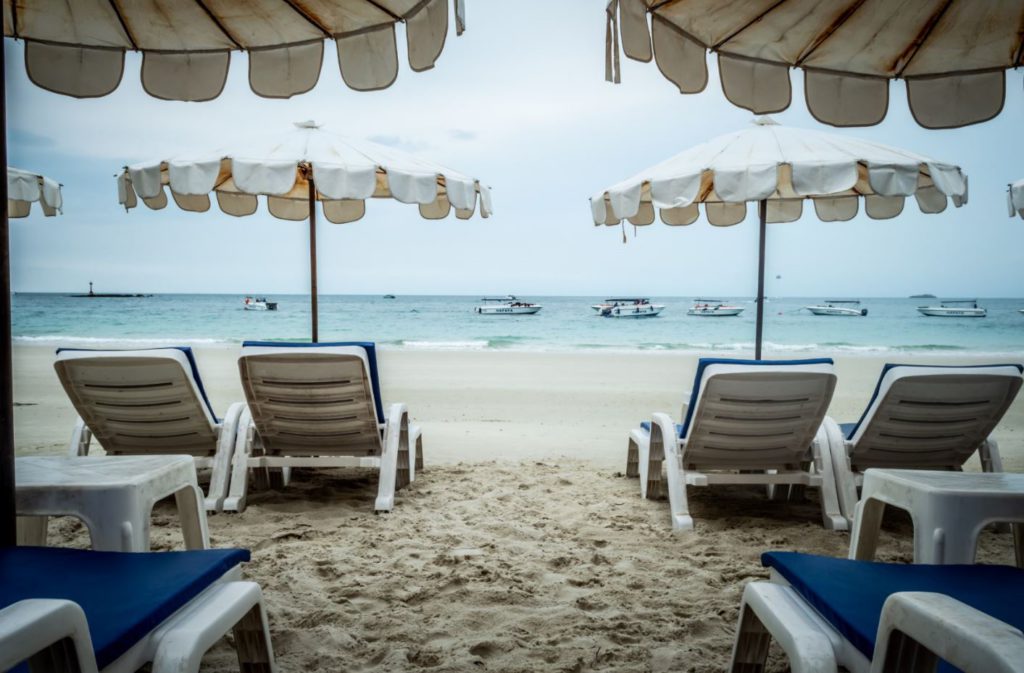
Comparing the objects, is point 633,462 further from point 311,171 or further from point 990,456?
point 311,171

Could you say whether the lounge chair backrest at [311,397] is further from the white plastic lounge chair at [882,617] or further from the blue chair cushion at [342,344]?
the white plastic lounge chair at [882,617]

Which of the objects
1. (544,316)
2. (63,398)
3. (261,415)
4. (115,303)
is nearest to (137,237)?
(115,303)

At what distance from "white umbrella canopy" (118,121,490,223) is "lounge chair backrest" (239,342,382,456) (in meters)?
1.08

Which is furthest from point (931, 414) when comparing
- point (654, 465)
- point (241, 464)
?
point (241, 464)

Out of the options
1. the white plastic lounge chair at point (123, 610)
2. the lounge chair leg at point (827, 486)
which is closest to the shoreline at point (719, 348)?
Answer: the lounge chair leg at point (827, 486)

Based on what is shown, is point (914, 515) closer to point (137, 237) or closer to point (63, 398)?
point (63, 398)

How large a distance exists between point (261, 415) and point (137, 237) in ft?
146

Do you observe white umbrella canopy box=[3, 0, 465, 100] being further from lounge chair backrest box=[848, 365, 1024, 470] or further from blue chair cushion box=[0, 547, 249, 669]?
lounge chair backrest box=[848, 365, 1024, 470]

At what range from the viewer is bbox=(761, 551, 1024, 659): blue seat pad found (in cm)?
123

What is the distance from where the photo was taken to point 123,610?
124cm

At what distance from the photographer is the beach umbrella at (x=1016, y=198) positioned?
4461 mm

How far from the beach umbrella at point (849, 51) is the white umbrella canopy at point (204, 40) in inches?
43.3

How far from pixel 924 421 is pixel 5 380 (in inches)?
156

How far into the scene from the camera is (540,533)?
10.9ft
